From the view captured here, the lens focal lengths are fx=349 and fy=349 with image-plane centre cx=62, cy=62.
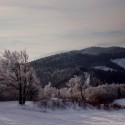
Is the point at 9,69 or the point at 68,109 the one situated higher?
the point at 9,69

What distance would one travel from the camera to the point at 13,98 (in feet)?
271

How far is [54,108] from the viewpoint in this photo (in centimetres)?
5612

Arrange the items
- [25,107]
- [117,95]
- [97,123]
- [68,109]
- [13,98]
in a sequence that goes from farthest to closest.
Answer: [117,95], [13,98], [68,109], [25,107], [97,123]

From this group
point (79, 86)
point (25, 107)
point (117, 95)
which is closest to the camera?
point (25, 107)

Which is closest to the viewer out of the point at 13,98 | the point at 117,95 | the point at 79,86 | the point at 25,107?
the point at 25,107

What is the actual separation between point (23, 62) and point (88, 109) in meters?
14.0

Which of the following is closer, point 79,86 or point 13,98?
point 13,98

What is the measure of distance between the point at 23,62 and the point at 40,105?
8.58 meters

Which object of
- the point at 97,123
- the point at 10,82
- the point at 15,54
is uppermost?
the point at 15,54

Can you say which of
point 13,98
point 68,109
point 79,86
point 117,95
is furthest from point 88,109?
point 117,95

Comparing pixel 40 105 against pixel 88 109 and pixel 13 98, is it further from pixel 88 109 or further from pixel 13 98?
pixel 13 98

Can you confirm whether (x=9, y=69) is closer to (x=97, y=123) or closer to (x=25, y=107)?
(x=25, y=107)

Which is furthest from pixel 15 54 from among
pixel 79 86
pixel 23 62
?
pixel 79 86

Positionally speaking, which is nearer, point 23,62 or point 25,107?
point 25,107
